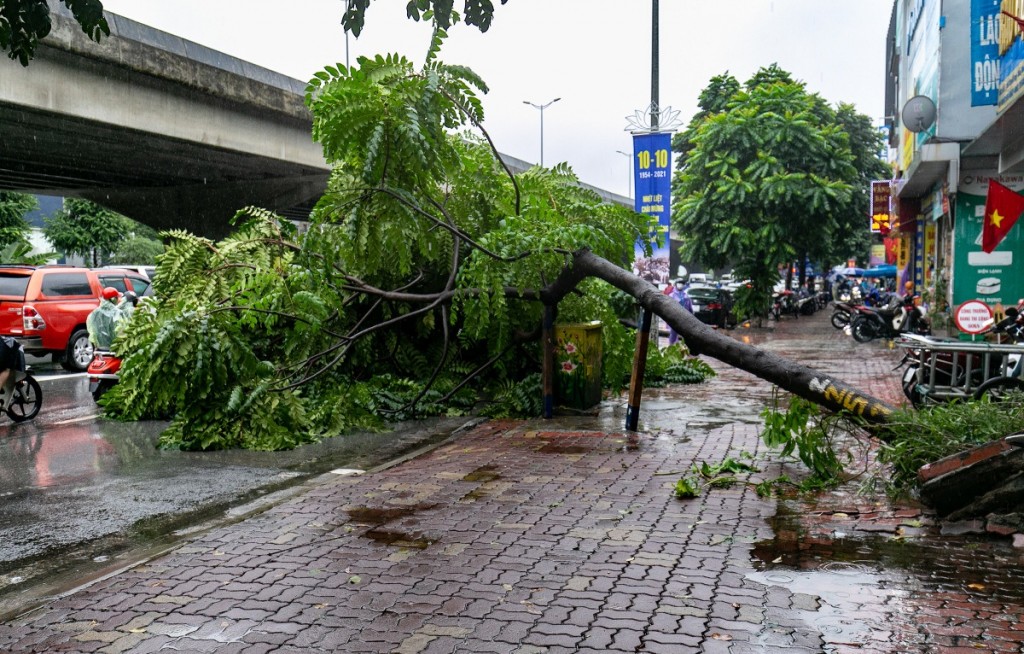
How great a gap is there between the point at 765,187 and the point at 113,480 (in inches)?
985

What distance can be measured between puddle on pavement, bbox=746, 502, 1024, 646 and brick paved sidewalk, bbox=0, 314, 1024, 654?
0.06 ft

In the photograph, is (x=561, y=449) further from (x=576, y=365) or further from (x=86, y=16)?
(x=86, y=16)

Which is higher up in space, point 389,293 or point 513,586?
point 389,293

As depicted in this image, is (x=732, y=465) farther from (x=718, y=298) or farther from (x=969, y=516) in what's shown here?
(x=718, y=298)

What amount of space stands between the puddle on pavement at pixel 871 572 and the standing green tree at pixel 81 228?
161 feet

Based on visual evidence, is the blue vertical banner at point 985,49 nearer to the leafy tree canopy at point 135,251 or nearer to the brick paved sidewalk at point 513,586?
the brick paved sidewalk at point 513,586

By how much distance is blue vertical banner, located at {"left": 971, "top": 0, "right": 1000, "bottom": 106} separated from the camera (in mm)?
17969

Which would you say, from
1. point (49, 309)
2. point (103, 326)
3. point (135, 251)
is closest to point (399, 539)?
point (103, 326)

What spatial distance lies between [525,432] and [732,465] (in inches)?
109

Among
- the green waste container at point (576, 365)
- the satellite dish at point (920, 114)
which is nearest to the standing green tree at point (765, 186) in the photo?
the satellite dish at point (920, 114)

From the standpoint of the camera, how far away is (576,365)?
11133 mm

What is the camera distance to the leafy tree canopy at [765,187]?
29828mm

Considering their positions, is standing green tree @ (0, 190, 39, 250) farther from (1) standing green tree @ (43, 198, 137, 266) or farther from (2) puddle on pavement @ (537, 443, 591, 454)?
(2) puddle on pavement @ (537, 443, 591, 454)

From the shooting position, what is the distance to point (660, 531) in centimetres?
607
